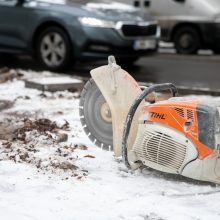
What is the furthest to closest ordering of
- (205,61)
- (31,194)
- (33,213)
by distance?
(205,61)
(31,194)
(33,213)

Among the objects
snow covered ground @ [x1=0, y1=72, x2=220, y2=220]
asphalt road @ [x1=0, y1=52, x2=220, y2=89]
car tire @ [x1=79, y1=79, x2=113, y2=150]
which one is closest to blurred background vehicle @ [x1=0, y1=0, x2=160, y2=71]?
asphalt road @ [x1=0, y1=52, x2=220, y2=89]

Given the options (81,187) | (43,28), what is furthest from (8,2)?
→ (81,187)

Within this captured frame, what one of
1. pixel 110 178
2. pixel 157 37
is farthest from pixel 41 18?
pixel 110 178

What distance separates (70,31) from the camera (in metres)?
9.84

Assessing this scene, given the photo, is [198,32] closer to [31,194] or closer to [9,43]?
[9,43]

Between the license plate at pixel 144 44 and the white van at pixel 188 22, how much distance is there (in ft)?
11.7

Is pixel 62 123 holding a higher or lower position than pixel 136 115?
lower

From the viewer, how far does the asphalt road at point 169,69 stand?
969cm

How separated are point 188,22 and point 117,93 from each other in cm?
1019

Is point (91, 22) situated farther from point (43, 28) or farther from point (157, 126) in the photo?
point (157, 126)

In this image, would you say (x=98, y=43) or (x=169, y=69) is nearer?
(x=98, y=43)

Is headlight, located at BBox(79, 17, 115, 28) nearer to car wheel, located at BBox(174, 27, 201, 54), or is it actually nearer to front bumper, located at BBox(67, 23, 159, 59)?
front bumper, located at BBox(67, 23, 159, 59)

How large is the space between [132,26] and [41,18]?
1.43 meters

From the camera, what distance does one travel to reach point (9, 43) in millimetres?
10555
